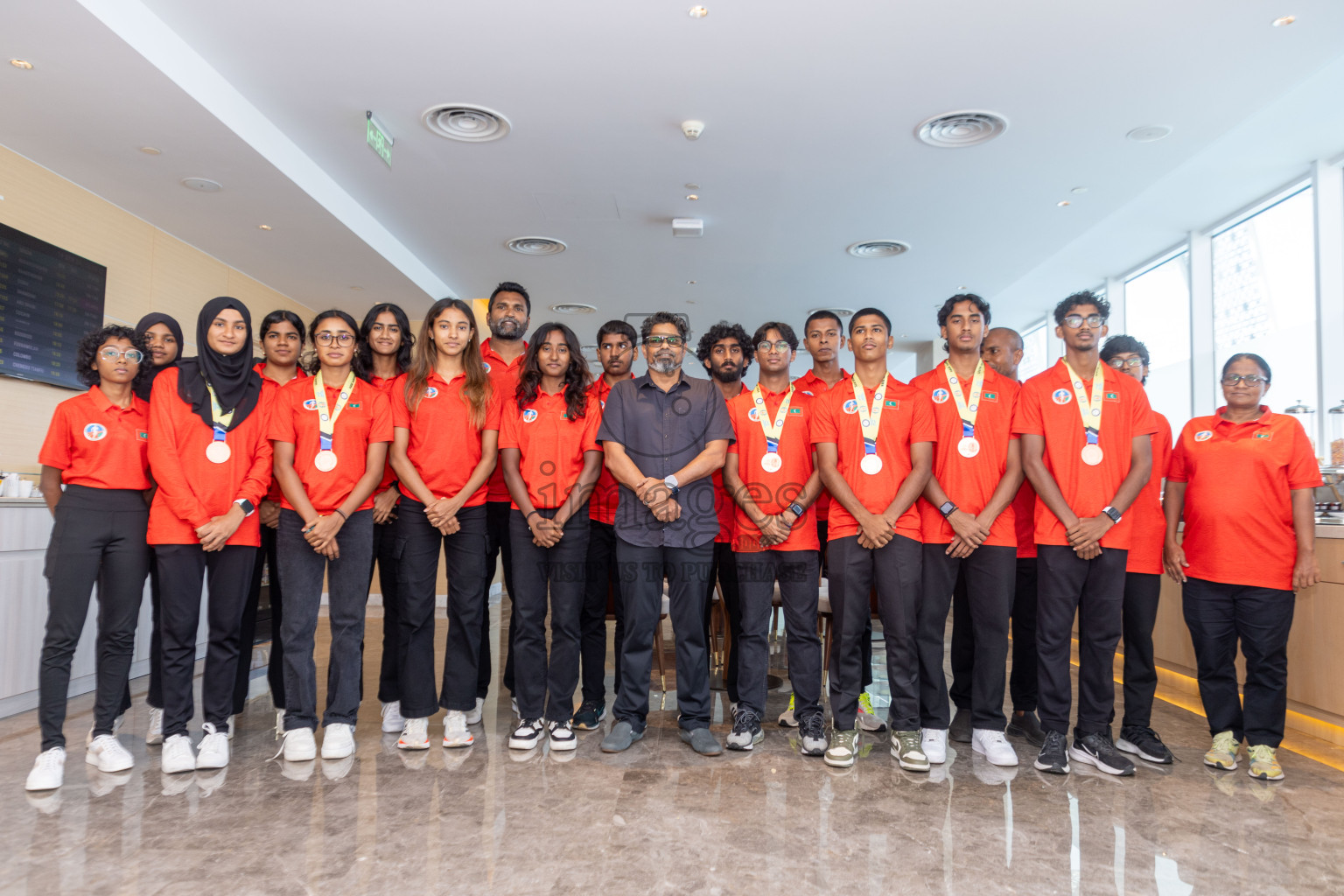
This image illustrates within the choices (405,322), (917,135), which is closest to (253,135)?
(405,322)

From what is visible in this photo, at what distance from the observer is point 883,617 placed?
3.10m

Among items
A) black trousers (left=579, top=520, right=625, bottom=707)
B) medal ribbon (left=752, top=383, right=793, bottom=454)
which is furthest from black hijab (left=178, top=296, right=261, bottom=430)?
medal ribbon (left=752, top=383, right=793, bottom=454)

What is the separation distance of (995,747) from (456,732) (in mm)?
2102

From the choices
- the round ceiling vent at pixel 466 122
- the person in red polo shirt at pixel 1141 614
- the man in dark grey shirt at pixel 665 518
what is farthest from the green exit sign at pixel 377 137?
the person in red polo shirt at pixel 1141 614

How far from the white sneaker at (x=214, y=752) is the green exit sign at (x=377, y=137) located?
3.48 m

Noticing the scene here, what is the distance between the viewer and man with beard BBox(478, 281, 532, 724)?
11.5 feet

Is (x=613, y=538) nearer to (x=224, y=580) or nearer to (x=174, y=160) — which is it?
(x=224, y=580)

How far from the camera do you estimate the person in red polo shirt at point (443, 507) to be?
3.15m

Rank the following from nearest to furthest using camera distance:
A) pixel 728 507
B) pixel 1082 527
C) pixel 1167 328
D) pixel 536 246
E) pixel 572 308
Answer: pixel 1082 527, pixel 728 507, pixel 536 246, pixel 1167 328, pixel 572 308

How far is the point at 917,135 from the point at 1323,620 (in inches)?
136

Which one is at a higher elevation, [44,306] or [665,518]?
[44,306]

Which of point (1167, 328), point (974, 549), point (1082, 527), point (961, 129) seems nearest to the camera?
point (1082, 527)

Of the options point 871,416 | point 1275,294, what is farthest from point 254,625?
point 1275,294

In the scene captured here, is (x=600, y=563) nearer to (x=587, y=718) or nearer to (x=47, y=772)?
(x=587, y=718)
